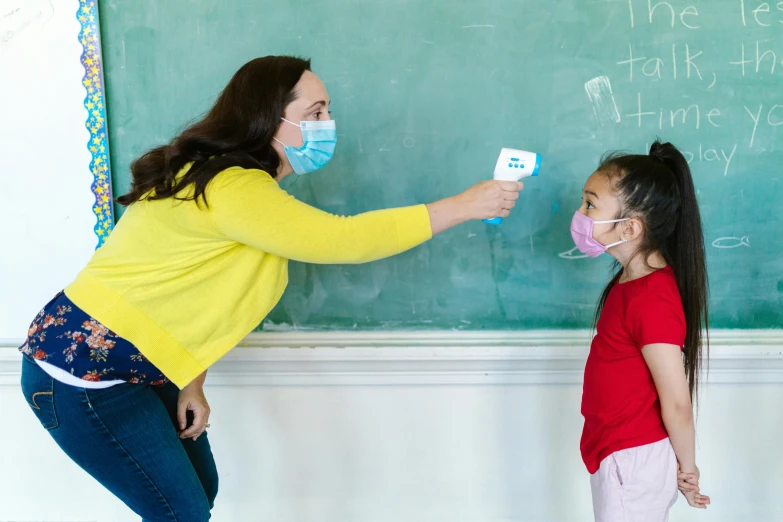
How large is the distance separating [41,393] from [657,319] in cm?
105

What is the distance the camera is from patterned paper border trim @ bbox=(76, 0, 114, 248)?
5.17 ft

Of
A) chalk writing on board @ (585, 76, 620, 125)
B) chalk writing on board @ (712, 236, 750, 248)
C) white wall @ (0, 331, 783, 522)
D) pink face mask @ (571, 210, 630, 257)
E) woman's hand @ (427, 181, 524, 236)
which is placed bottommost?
white wall @ (0, 331, 783, 522)

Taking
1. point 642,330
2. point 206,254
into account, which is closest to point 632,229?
point 642,330

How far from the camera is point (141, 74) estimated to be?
5.24ft

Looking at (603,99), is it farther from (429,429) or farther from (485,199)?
(429,429)

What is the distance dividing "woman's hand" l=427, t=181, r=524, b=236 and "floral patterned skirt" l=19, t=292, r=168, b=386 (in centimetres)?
55

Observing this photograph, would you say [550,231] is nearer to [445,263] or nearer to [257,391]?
[445,263]

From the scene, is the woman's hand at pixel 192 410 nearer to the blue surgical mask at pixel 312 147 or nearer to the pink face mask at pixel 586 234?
the blue surgical mask at pixel 312 147

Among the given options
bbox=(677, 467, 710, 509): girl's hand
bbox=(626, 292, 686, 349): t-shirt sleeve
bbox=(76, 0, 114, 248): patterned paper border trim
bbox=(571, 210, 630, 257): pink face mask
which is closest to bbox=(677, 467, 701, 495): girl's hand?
bbox=(677, 467, 710, 509): girl's hand

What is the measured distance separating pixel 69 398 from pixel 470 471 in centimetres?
102

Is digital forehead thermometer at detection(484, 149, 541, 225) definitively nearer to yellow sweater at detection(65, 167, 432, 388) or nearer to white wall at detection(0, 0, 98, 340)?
yellow sweater at detection(65, 167, 432, 388)

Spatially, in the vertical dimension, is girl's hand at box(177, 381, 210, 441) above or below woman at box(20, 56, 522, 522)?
below

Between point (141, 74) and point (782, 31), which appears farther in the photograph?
point (141, 74)

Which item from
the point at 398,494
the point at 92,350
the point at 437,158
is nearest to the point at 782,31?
the point at 437,158
